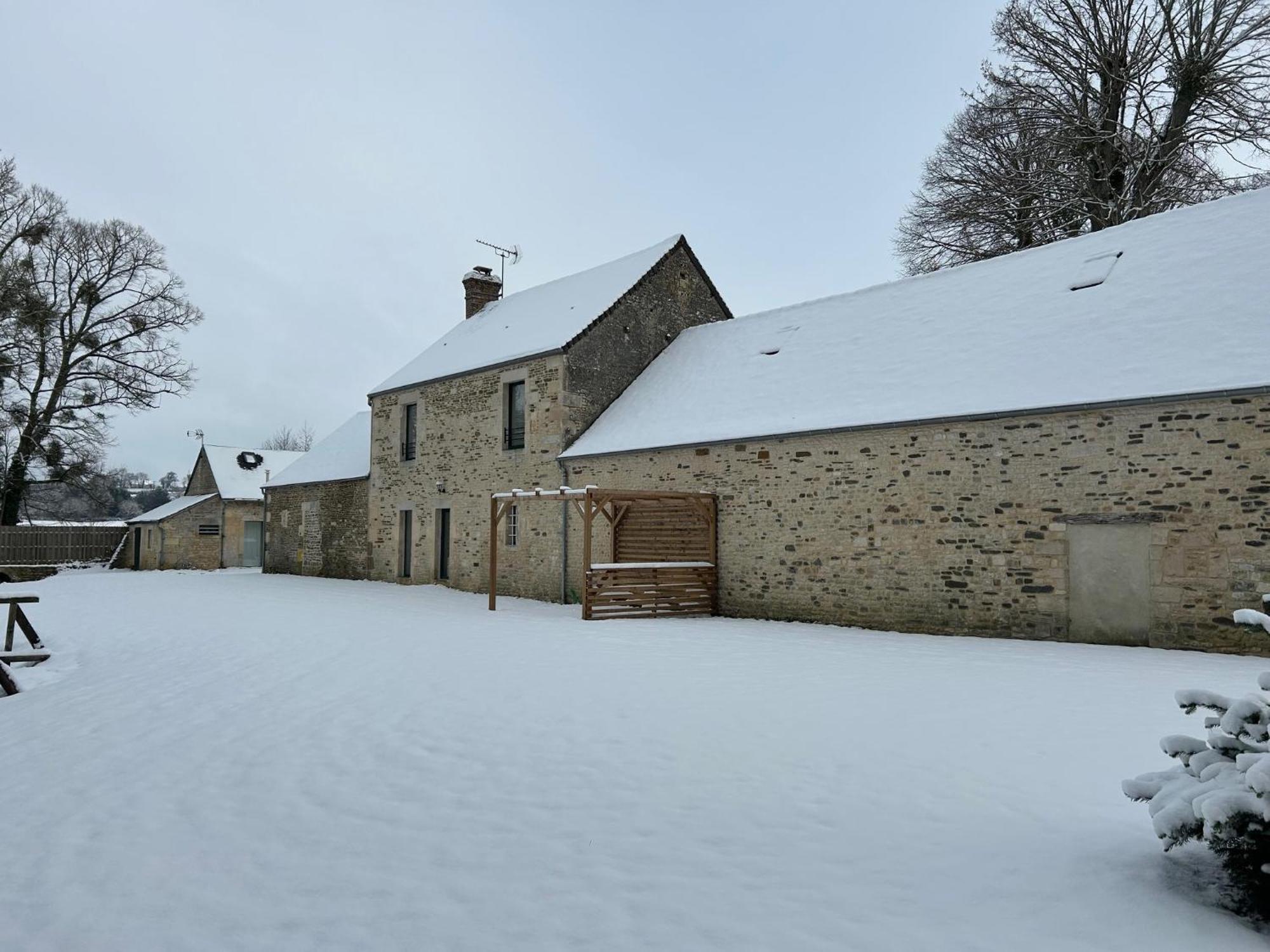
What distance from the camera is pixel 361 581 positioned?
21094 millimetres

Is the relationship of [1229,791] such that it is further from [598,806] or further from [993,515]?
[993,515]

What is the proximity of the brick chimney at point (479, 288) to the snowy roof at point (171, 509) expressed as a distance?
1348 centimetres

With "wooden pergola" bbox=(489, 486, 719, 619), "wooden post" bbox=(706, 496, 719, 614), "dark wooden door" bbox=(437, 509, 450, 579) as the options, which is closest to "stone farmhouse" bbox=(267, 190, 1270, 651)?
"wooden post" bbox=(706, 496, 719, 614)

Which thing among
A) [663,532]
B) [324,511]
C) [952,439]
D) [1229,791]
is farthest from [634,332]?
[1229,791]

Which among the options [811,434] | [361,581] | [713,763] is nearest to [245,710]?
[713,763]

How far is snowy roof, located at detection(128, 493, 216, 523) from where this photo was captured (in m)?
28.9

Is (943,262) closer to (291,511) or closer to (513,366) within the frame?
(513,366)

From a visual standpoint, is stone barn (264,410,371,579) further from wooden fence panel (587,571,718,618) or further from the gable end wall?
wooden fence panel (587,571,718,618)

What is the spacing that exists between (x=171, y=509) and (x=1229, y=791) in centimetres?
3314

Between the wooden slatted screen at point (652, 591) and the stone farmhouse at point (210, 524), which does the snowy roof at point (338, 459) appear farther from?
the wooden slatted screen at point (652, 591)

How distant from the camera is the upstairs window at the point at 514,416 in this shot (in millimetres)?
17516

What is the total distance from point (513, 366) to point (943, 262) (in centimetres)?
1083

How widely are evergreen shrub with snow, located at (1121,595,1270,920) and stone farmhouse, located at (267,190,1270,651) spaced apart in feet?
21.9

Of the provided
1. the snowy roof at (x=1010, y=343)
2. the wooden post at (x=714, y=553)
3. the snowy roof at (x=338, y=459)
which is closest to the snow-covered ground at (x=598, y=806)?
the snowy roof at (x=1010, y=343)
